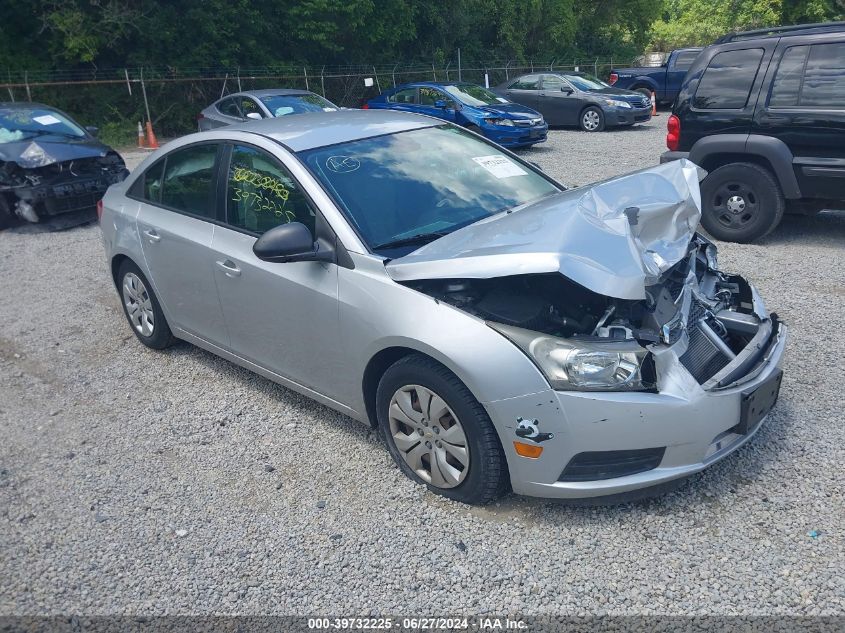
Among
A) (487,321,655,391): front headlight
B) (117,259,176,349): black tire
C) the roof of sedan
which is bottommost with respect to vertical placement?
(117,259,176,349): black tire

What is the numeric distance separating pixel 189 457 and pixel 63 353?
2.18 meters

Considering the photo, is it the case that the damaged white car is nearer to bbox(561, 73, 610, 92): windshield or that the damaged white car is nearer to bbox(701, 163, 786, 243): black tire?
bbox(701, 163, 786, 243): black tire

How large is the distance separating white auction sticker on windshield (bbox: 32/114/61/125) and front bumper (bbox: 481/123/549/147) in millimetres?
7634

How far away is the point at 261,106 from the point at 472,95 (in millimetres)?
4967

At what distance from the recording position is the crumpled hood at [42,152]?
9.31 meters

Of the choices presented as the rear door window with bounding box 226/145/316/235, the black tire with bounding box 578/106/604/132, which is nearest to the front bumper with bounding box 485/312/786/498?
the rear door window with bounding box 226/145/316/235

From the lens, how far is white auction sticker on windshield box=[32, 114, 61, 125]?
10273 millimetres

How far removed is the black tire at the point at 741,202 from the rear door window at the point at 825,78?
745 millimetres

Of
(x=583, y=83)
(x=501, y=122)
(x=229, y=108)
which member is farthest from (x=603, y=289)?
(x=583, y=83)

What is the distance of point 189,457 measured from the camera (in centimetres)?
415

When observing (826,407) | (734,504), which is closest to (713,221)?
(826,407)

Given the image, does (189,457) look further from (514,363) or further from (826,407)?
(826,407)

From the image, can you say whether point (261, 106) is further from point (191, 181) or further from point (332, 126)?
point (332, 126)

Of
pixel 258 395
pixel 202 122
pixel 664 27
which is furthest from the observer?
pixel 664 27
